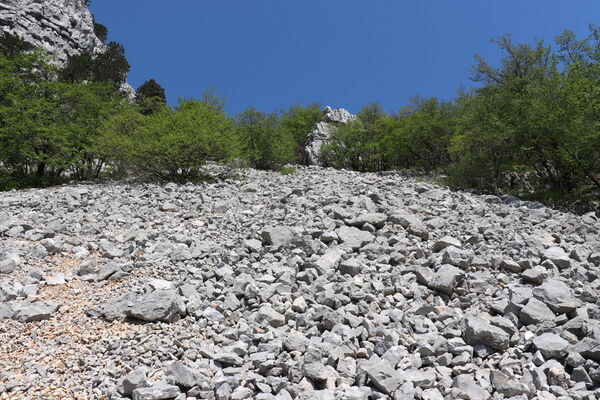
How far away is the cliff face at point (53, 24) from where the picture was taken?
44.6 meters

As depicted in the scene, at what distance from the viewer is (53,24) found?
49812mm

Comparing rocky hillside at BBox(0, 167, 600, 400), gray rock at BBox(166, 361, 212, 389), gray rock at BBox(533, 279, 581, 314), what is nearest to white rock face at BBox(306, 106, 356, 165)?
rocky hillside at BBox(0, 167, 600, 400)

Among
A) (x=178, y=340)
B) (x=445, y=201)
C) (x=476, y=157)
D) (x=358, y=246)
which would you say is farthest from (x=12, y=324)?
(x=476, y=157)

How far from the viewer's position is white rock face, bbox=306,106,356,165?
125ft

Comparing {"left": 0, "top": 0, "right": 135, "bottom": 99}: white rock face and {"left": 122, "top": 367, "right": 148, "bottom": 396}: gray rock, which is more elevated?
{"left": 0, "top": 0, "right": 135, "bottom": 99}: white rock face

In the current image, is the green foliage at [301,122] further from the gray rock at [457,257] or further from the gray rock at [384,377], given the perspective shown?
the gray rock at [384,377]

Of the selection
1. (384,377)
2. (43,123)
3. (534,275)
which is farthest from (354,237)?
(43,123)

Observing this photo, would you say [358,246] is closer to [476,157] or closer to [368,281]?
[368,281]

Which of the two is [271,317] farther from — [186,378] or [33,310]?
[33,310]

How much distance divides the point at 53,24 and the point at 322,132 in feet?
148

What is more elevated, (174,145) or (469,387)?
(174,145)

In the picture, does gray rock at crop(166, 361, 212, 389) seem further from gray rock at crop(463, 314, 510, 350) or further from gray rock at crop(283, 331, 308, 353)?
gray rock at crop(463, 314, 510, 350)

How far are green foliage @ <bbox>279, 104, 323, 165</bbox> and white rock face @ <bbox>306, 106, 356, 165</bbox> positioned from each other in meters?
1.44

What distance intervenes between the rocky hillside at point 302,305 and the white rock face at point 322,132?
28834 mm
